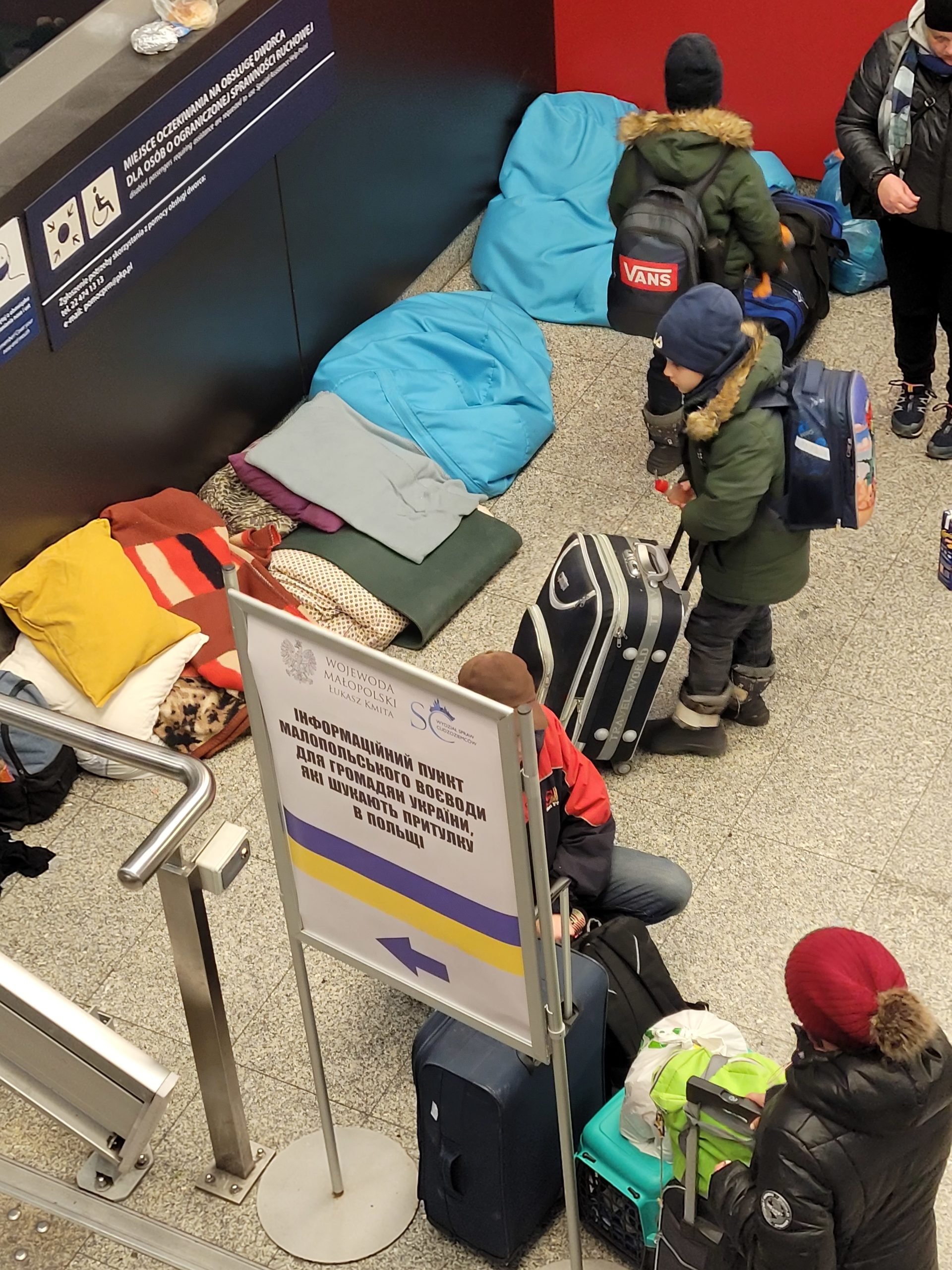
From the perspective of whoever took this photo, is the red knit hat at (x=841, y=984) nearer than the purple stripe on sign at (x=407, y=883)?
Yes

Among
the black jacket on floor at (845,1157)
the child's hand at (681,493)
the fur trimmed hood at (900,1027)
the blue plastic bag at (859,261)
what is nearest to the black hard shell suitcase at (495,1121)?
the black jacket on floor at (845,1157)

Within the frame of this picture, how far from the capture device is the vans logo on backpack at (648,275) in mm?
5188

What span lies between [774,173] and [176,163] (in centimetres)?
291

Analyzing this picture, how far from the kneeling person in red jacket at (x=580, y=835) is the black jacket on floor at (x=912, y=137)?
244 centimetres

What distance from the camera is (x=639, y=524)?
5.61 m

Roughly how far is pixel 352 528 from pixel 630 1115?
8.52ft

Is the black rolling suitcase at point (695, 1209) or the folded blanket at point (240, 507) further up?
the black rolling suitcase at point (695, 1209)

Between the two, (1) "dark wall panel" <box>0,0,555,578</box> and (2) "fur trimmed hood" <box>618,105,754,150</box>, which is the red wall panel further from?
(2) "fur trimmed hood" <box>618,105,754,150</box>

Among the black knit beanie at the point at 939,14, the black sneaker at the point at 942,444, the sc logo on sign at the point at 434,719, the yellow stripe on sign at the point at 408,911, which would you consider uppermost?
the black knit beanie at the point at 939,14

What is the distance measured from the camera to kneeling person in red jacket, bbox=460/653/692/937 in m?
3.28

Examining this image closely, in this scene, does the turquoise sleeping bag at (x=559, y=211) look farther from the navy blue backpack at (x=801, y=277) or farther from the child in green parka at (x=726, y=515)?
the child in green parka at (x=726, y=515)

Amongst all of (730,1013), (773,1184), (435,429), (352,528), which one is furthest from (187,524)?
(773,1184)

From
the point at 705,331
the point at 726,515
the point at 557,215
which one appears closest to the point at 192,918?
the point at 726,515

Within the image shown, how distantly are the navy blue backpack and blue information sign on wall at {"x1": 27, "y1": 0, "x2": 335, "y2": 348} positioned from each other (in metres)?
1.77
